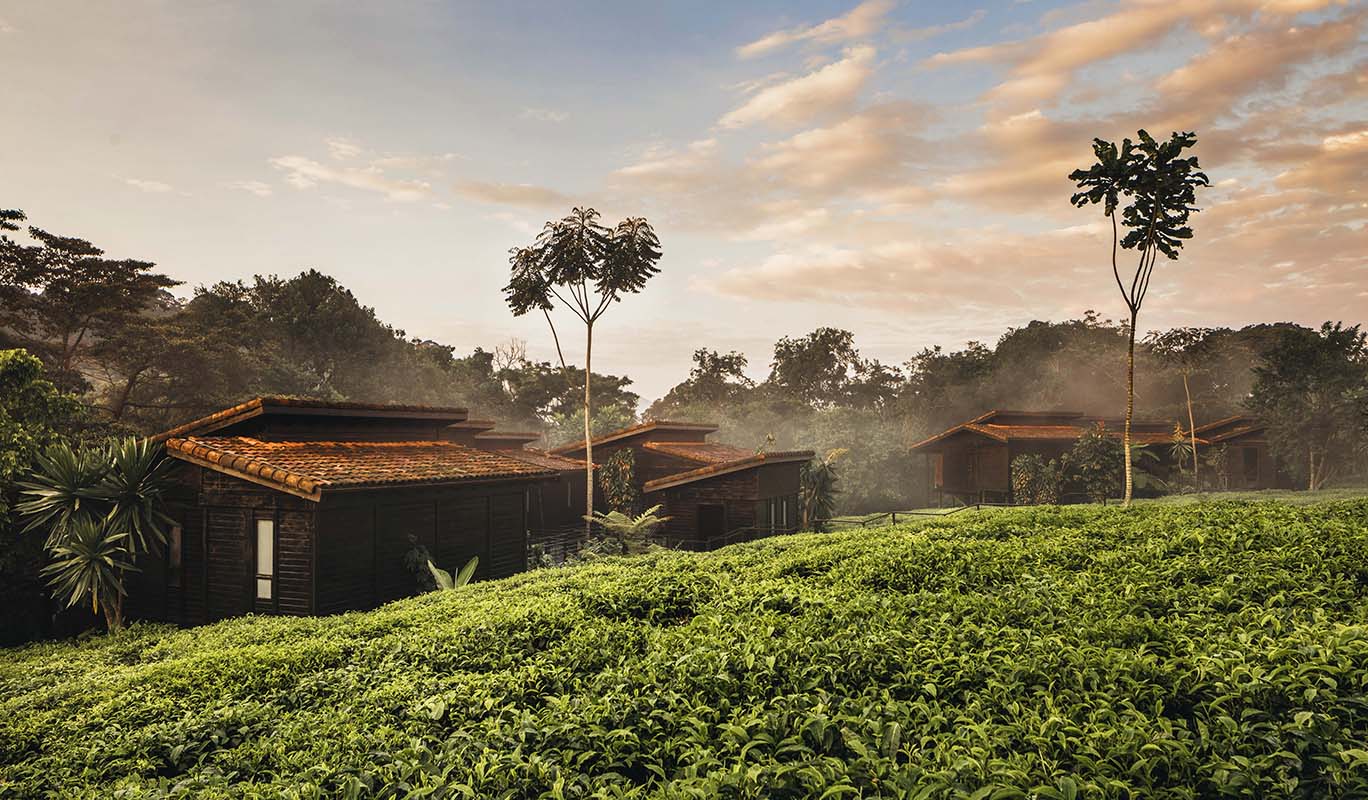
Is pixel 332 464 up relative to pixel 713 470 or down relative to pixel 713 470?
up

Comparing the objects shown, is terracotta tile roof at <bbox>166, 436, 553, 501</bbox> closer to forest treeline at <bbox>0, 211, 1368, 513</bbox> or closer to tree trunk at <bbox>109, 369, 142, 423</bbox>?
forest treeline at <bbox>0, 211, 1368, 513</bbox>

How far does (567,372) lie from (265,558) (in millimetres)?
45931

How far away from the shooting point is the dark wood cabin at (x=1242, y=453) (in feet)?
155

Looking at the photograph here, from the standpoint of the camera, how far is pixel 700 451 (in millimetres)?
32938

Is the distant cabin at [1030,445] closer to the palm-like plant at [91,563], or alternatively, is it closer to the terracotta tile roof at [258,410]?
the terracotta tile roof at [258,410]

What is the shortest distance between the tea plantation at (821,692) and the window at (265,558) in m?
5.59

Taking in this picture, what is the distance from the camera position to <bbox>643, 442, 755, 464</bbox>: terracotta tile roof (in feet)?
101

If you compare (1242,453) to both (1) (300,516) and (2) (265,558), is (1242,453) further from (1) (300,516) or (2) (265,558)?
(2) (265,558)

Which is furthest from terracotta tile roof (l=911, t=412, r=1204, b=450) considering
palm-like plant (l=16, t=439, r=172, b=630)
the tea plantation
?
palm-like plant (l=16, t=439, r=172, b=630)

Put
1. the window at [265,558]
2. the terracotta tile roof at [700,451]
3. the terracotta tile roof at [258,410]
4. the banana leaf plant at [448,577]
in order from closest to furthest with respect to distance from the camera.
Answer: the window at [265,558] → the banana leaf plant at [448,577] → the terracotta tile roof at [258,410] → the terracotta tile roof at [700,451]

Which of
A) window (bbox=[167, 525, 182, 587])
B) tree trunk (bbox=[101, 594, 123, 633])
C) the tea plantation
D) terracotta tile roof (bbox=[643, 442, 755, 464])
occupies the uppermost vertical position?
terracotta tile roof (bbox=[643, 442, 755, 464])

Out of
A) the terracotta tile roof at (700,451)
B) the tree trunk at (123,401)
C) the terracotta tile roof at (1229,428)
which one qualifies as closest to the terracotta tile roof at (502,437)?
the terracotta tile roof at (700,451)

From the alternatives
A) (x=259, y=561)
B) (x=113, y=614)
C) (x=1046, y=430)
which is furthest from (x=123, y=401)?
(x=1046, y=430)

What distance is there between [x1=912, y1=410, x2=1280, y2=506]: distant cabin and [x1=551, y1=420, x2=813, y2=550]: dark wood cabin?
15813 mm
